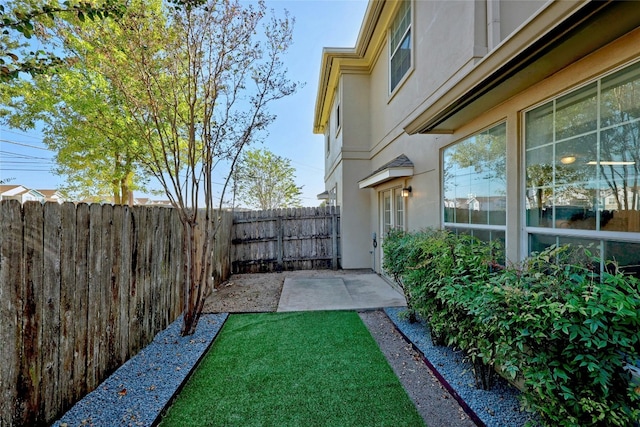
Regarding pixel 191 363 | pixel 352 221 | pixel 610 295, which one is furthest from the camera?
pixel 352 221

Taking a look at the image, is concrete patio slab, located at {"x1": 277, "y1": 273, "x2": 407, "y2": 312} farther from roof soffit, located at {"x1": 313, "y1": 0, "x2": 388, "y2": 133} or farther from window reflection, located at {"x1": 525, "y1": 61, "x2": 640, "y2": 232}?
roof soffit, located at {"x1": 313, "y1": 0, "x2": 388, "y2": 133}

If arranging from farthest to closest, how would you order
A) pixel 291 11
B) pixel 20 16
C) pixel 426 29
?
pixel 426 29 < pixel 291 11 < pixel 20 16

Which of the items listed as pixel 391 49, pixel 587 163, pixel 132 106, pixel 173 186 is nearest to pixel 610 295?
pixel 587 163

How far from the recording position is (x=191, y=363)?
330cm

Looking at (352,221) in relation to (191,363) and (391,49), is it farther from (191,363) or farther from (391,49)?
(191,363)

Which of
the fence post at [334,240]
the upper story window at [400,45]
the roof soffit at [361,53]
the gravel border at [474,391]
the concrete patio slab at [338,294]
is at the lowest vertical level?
the concrete patio slab at [338,294]

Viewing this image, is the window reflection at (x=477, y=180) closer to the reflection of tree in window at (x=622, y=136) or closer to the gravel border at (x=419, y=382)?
the reflection of tree in window at (x=622, y=136)

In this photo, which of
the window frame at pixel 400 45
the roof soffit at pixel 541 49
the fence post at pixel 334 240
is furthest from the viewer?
the fence post at pixel 334 240

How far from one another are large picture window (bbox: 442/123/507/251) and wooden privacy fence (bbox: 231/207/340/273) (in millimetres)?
5008

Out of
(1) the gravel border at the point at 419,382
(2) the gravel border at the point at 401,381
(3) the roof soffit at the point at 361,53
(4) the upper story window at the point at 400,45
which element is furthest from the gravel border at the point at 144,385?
(3) the roof soffit at the point at 361,53

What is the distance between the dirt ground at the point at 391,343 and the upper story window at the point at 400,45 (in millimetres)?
4920

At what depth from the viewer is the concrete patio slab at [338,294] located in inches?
210

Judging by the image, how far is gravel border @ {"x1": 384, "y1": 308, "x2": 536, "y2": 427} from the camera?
7.77 feet

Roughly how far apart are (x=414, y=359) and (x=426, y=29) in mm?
5064
